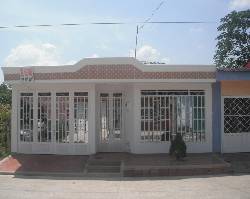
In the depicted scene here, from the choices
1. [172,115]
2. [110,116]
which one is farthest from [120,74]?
[172,115]

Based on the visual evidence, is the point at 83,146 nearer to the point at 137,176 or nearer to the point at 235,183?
the point at 137,176

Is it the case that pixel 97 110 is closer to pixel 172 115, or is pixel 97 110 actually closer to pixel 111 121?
pixel 111 121

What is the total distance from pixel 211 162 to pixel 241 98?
3692 mm

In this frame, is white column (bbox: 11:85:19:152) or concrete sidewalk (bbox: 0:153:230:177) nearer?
concrete sidewalk (bbox: 0:153:230:177)

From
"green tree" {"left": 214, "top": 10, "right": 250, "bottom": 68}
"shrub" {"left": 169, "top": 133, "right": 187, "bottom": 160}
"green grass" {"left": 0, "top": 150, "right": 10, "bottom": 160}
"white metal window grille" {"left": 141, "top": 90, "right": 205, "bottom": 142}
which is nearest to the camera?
"shrub" {"left": 169, "top": 133, "right": 187, "bottom": 160}

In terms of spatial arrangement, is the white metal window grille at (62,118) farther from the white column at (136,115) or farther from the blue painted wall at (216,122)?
the blue painted wall at (216,122)

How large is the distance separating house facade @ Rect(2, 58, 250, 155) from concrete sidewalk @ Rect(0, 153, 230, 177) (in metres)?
0.74

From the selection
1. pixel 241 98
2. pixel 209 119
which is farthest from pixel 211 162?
pixel 241 98

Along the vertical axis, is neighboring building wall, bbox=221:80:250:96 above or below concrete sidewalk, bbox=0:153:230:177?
above

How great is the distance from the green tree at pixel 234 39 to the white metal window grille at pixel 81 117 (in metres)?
20.1

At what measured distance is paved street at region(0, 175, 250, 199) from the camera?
35.9ft

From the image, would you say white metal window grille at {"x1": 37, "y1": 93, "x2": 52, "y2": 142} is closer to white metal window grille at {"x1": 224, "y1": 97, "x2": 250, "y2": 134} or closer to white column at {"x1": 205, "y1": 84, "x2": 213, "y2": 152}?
white column at {"x1": 205, "y1": 84, "x2": 213, "y2": 152}

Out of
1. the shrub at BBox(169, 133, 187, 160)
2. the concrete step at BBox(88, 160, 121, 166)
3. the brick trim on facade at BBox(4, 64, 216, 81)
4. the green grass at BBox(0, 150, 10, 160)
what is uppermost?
the brick trim on facade at BBox(4, 64, 216, 81)

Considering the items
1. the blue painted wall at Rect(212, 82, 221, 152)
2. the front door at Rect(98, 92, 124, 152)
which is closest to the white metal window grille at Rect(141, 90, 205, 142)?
the blue painted wall at Rect(212, 82, 221, 152)
